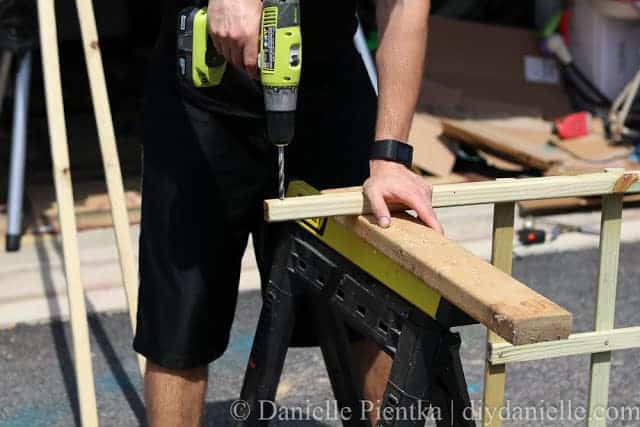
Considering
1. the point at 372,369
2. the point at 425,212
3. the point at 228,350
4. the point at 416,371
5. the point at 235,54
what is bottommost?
the point at 228,350

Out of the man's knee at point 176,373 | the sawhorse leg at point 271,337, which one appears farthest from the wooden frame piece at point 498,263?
the man's knee at point 176,373

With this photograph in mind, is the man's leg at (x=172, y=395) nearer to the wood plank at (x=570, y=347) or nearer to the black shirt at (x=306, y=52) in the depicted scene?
the black shirt at (x=306, y=52)

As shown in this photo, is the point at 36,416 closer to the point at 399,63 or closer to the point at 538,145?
the point at 399,63

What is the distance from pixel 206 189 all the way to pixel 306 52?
37cm

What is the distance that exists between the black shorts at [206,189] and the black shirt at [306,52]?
0.9 inches

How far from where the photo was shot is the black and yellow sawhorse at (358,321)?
1822 mm

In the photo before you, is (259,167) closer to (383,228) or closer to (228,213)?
(228,213)

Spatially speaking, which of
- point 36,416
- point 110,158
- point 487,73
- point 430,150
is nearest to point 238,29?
point 110,158

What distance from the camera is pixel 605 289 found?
2.13 metres

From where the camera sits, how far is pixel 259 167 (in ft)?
7.79

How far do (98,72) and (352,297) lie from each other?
1.48m

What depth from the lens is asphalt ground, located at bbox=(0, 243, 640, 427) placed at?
336 centimetres

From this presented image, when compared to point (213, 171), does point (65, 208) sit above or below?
below

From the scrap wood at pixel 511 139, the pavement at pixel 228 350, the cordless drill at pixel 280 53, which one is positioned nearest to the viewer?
the cordless drill at pixel 280 53
